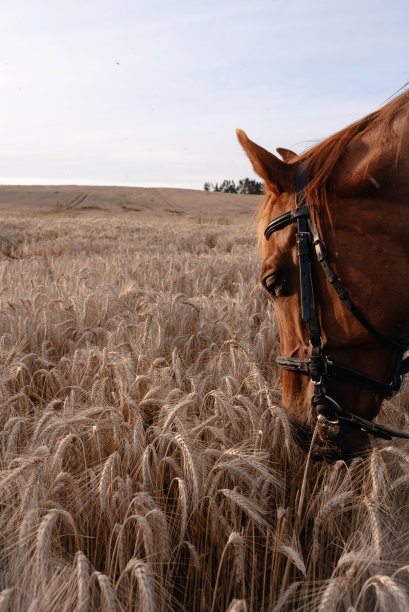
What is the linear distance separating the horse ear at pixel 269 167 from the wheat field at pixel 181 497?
3.44 feet

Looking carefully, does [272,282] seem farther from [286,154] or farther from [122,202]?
[122,202]

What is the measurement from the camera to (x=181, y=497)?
65.9 inches

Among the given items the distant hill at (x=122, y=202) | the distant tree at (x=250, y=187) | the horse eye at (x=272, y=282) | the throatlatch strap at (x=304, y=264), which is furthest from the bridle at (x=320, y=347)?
the distant tree at (x=250, y=187)

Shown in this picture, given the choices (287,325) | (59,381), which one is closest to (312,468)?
(287,325)

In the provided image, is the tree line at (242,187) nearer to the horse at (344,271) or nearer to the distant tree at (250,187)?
the distant tree at (250,187)

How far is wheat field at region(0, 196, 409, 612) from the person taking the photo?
4.60 ft

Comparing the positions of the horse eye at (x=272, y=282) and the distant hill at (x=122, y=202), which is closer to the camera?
the horse eye at (x=272, y=282)

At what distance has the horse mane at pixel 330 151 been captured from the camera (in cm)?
189

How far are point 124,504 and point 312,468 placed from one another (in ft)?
3.05

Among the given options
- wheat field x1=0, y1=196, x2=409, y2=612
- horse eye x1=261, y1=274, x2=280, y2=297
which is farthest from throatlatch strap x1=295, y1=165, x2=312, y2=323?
wheat field x1=0, y1=196, x2=409, y2=612

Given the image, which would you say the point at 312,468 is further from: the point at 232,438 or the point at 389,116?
the point at 389,116

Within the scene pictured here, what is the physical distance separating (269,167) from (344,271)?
0.58 m

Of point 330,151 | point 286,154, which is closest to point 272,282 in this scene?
point 330,151

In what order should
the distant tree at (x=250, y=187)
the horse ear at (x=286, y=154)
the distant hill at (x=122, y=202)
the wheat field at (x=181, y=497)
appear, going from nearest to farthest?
1. the wheat field at (x=181, y=497)
2. the horse ear at (x=286, y=154)
3. the distant hill at (x=122, y=202)
4. the distant tree at (x=250, y=187)
